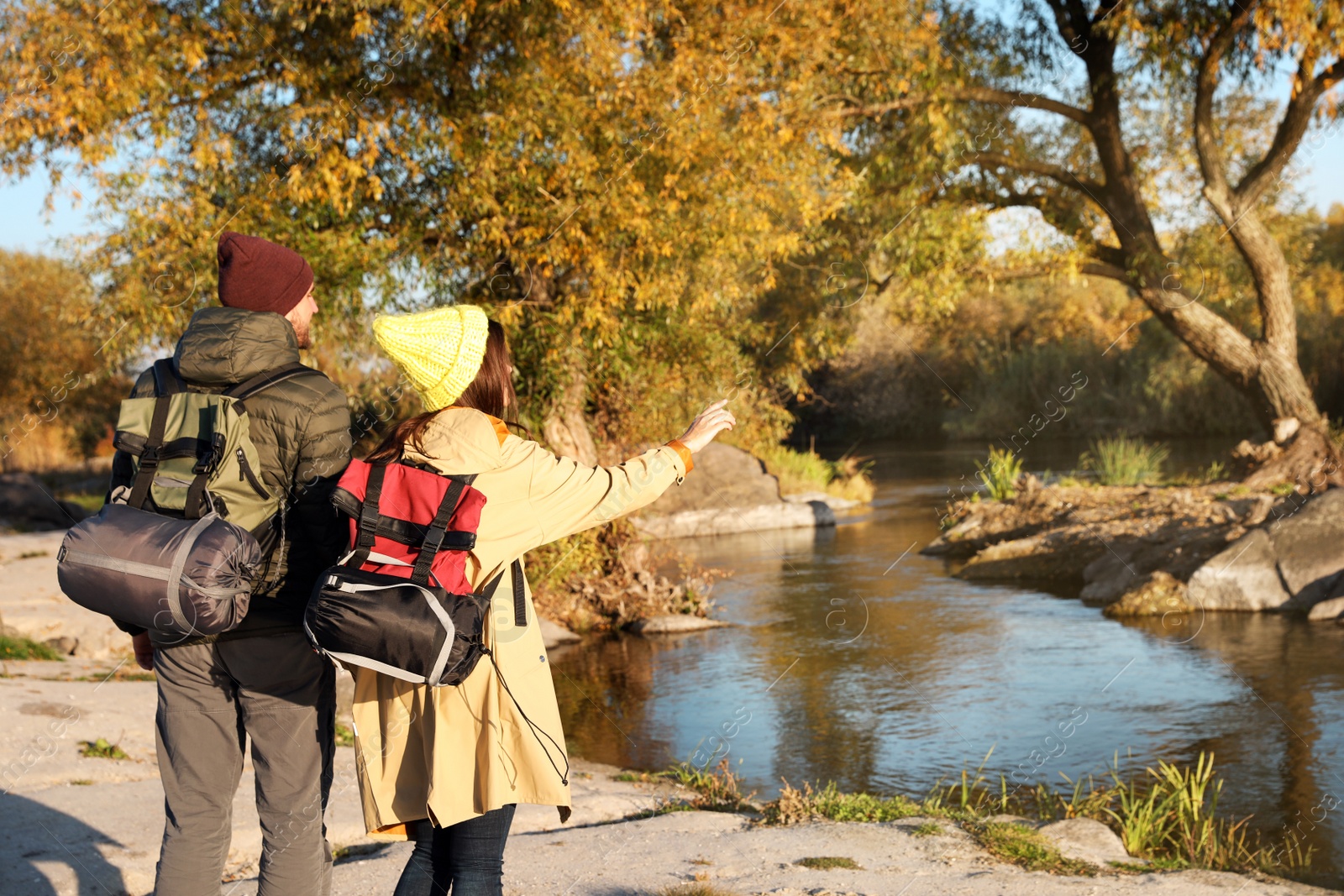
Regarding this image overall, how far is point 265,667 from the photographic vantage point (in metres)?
3.06

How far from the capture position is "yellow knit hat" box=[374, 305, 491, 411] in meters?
3.02

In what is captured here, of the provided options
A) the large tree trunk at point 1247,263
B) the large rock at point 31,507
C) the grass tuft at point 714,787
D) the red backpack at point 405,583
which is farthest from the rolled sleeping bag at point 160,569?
the large rock at point 31,507

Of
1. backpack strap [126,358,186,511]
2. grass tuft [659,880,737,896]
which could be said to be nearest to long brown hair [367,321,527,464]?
backpack strap [126,358,186,511]

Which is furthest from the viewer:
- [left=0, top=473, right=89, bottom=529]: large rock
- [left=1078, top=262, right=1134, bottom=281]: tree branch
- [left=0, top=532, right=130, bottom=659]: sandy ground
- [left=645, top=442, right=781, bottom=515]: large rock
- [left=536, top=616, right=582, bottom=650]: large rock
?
[left=645, top=442, right=781, bottom=515]: large rock

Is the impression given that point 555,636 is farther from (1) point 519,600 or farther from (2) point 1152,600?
(1) point 519,600

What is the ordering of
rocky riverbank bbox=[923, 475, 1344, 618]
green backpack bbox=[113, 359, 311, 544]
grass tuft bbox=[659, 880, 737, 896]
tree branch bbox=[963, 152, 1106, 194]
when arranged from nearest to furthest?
green backpack bbox=[113, 359, 311, 544], grass tuft bbox=[659, 880, 737, 896], rocky riverbank bbox=[923, 475, 1344, 618], tree branch bbox=[963, 152, 1106, 194]

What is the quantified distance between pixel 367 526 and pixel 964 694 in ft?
22.1

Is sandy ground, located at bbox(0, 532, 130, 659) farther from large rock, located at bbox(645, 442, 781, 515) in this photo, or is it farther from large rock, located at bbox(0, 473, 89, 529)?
large rock, located at bbox(645, 442, 781, 515)

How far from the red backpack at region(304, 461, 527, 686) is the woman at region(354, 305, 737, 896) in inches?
3.4

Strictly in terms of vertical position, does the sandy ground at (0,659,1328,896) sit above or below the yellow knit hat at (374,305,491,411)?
below

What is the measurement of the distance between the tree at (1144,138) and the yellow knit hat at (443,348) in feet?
39.3

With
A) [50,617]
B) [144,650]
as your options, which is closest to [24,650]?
[50,617]

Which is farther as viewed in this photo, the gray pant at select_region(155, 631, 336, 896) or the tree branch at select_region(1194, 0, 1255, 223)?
the tree branch at select_region(1194, 0, 1255, 223)

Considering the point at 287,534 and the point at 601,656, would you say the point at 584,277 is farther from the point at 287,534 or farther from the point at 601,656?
the point at 287,534
